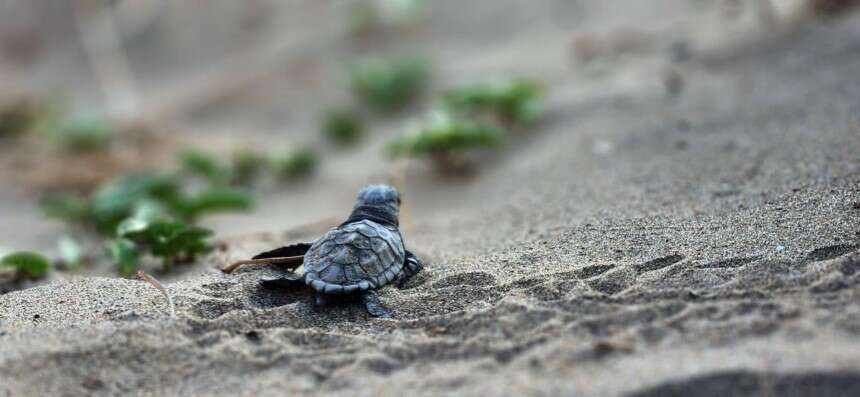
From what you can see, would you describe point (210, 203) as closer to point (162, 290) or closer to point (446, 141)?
point (446, 141)

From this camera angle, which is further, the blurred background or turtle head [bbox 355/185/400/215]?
the blurred background

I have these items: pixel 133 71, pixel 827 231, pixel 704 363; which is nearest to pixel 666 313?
pixel 704 363

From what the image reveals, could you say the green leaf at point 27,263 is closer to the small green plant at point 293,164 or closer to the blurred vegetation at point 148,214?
the blurred vegetation at point 148,214

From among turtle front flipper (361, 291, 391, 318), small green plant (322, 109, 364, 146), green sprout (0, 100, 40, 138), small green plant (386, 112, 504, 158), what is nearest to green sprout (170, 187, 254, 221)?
small green plant (386, 112, 504, 158)

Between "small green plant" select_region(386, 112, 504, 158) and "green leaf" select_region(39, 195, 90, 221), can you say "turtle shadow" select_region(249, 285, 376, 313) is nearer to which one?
"small green plant" select_region(386, 112, 504, 158)

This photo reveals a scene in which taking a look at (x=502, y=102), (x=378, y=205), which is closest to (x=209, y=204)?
(x=378, y=205)

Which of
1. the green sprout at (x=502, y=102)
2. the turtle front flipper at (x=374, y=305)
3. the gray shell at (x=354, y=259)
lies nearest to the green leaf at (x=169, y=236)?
the gray shell at (x=354, y=259)
